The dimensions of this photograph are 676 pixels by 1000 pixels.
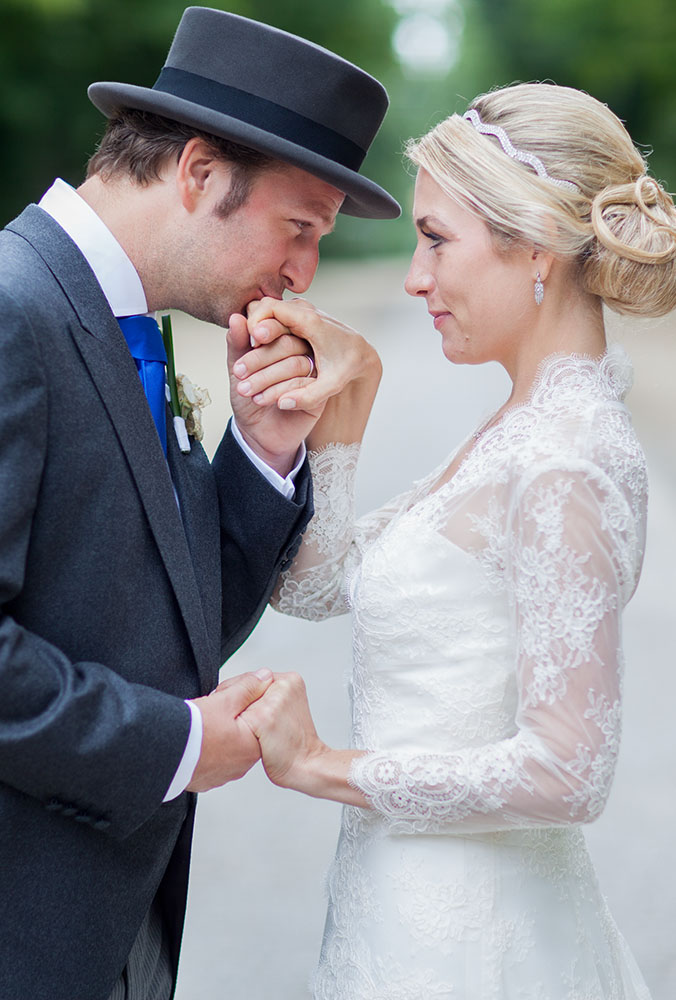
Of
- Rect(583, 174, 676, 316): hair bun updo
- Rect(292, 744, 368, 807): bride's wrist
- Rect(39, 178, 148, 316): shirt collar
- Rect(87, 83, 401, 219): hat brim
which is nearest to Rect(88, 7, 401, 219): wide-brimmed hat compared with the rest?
Rect(87, 83, 401, 219): hat brim

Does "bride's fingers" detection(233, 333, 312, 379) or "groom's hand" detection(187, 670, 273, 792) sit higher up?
"bride's fingers" detection(233, 333, 312, 379)

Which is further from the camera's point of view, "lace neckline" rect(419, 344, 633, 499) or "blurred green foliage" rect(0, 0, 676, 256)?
"blurred green foliage" rect(0, 0, 676, 256)

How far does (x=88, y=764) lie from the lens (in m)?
1.89

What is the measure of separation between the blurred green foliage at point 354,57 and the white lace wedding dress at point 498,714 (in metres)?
4.60

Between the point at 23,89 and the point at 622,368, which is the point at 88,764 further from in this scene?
the point at 23,89

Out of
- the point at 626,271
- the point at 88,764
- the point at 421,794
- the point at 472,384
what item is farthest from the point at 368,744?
the point at 472,384

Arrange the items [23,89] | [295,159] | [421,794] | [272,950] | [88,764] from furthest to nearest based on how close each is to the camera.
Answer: [23,89] → [272,950] → [295,159] → [421,794] → [88,764]

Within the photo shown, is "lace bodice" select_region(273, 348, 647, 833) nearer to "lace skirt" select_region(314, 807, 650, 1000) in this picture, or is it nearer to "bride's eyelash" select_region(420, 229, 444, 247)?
"lace skirt" select_region(314, 807, 650, 1000)

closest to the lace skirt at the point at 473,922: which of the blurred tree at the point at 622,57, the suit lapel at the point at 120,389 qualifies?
the suit lapel at the point at 120,389

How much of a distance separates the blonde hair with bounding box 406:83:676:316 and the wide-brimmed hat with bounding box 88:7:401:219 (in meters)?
0.26

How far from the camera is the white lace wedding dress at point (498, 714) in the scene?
77.8 inches

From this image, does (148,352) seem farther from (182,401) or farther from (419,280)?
(419,280)

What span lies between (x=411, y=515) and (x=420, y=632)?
24cm

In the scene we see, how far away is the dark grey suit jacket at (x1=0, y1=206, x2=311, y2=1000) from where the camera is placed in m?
1.88
